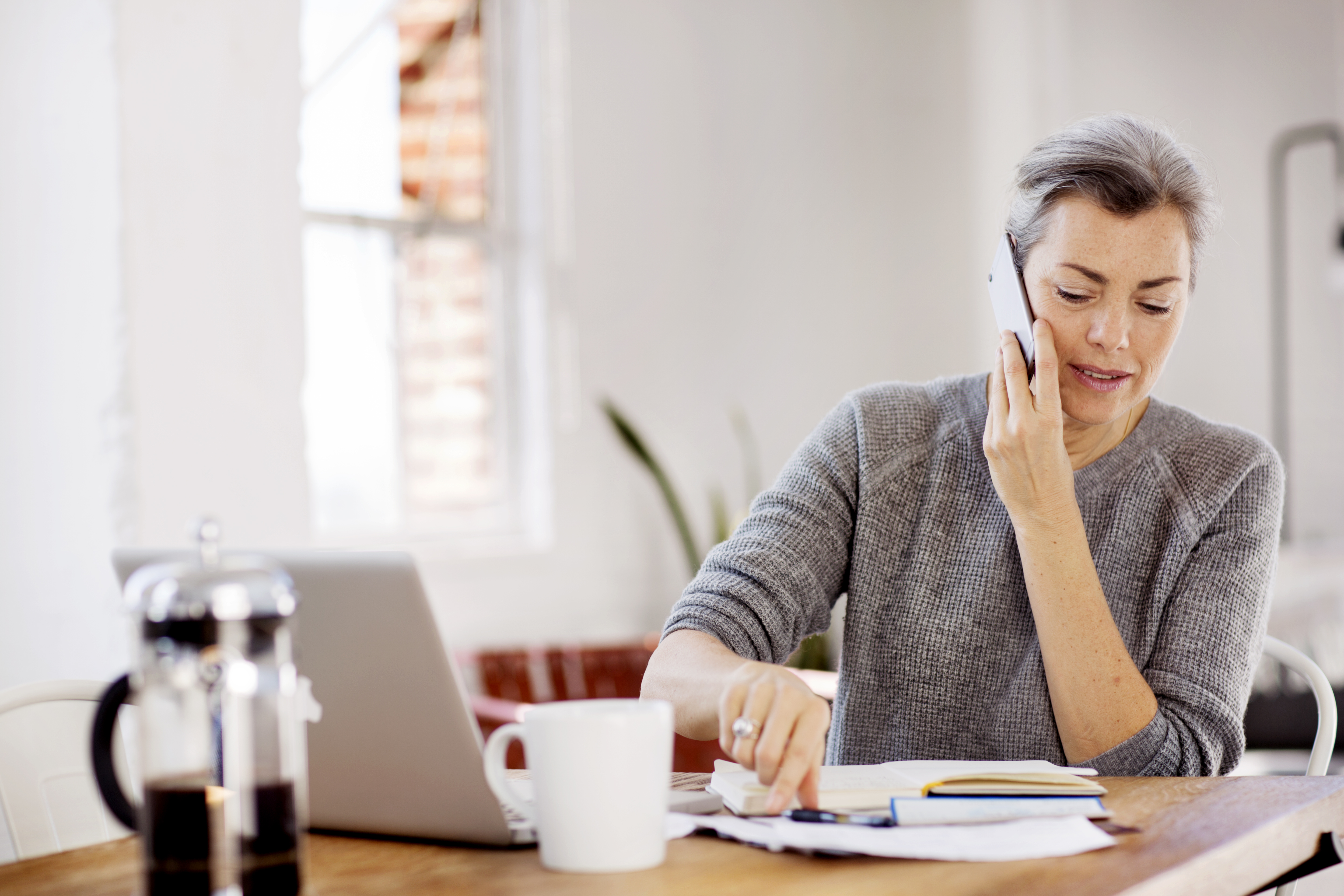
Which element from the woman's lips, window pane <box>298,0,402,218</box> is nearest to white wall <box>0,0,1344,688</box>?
window pane <box>298,0,402,218</box>

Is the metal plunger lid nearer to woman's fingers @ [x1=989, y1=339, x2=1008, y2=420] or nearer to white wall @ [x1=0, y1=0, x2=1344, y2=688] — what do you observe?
woman's fingers @ [x1=989, y1=339, x2=1008, y2=420]

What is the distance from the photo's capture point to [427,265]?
3.41 meters

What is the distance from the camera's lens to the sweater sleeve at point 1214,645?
1.29 meters

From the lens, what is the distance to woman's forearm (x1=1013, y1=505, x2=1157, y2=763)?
129cm

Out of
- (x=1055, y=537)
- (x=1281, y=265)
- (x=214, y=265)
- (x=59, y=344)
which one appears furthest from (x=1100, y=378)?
(x=1281, y=265)

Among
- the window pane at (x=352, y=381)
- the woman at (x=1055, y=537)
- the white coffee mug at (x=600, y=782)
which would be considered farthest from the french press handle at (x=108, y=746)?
the window pane at (x=352, y=381)

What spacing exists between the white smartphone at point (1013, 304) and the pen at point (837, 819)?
2.21 ft

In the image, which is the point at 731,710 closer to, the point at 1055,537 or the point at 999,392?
the point at 1055,537

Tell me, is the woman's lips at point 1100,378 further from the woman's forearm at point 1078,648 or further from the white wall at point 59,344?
the white wall at point 59,344

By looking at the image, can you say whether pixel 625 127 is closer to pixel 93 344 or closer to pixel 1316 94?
pixel 93 344

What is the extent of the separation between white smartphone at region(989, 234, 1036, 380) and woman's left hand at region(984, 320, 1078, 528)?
0.01 meters

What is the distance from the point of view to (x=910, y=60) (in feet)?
14.7

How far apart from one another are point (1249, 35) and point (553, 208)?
9.97ft

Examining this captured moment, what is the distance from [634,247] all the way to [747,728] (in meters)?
2.87
